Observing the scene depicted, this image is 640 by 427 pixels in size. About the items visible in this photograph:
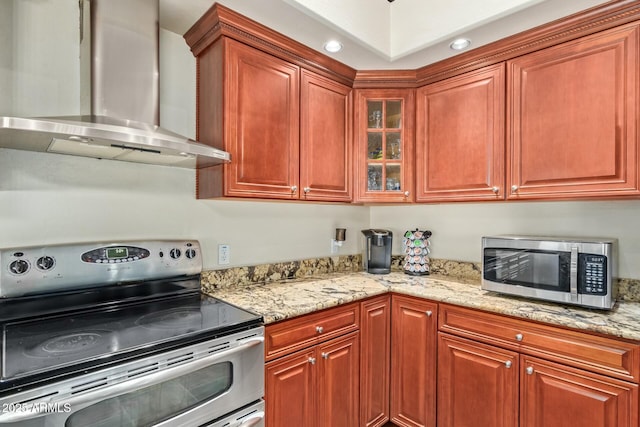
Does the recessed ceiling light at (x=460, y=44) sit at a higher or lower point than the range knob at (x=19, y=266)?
higher

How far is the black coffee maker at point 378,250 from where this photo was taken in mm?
2475

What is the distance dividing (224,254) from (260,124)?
782mm

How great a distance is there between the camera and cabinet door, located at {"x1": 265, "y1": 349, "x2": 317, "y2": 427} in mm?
1493

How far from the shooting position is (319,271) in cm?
249

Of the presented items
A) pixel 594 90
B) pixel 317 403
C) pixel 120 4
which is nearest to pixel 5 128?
pixel 120 4

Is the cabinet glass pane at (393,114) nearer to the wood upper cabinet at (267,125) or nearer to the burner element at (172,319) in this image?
the wood upper cabinet at (267,125)

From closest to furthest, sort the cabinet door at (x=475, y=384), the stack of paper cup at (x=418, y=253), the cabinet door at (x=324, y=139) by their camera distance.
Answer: the cabinet door at (x=475, y=384), the cabinet door at (x=324, y=139), the stack of paper cup at (x=418, y=253)

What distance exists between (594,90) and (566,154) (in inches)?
12.6

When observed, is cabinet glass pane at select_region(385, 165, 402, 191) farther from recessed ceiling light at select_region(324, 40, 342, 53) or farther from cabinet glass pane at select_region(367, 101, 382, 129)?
recessed ceiling light at select_region(324, 40, 342, 53)

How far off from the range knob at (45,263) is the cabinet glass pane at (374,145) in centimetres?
186

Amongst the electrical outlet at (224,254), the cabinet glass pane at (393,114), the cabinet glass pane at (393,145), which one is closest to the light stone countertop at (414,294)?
the electrical outlet at (224,254)

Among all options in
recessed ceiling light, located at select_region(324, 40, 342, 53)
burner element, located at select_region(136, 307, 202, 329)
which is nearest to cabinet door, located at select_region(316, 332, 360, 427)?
burner element, located at select_region(136, 307, 202, 329)

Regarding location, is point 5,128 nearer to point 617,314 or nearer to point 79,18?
point 79,18

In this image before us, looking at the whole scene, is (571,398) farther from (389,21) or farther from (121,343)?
(389,21)
